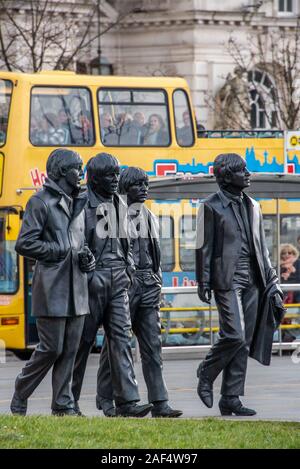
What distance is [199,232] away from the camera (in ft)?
50.6

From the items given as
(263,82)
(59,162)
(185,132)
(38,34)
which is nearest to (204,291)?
(59,162)

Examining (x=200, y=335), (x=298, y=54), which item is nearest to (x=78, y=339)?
(x=200, y=335)

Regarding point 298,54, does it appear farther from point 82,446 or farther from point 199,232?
point 82,446

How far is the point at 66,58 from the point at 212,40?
16.3m

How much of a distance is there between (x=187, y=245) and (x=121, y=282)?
10.6 m

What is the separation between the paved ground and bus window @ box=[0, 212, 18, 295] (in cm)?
279

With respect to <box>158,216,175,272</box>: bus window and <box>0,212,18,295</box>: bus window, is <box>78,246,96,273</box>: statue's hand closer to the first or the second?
<box>158,216,175,272</box>: bus window

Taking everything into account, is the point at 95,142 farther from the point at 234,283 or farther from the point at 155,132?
the point at 234,283

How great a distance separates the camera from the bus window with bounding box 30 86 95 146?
2650 centimetres

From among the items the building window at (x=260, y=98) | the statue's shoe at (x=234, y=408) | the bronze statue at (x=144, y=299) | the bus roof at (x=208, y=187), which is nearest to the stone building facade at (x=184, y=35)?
the building window at (x=260, y=98)

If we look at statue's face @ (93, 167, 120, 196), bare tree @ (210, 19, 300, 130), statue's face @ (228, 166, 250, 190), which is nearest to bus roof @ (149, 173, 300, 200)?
statue's face @ (228, 166, 250, 190)

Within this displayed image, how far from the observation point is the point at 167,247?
81.9 feet

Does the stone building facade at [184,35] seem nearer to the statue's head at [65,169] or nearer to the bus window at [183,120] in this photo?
the bus window at [183,120]

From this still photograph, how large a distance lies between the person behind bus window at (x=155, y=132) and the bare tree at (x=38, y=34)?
35.9ft
